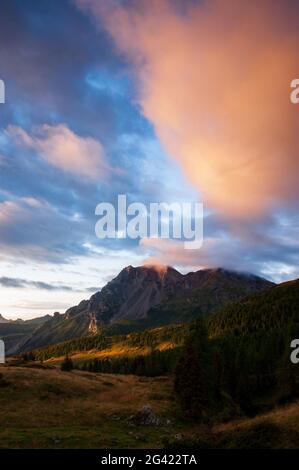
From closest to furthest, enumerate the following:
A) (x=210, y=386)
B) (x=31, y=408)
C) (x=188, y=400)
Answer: (x=31, y=408) < (x=188, y=400) < (x=210, y=386)

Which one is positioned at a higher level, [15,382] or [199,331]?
[199,331]

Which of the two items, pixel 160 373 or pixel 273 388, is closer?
pixel 273 388

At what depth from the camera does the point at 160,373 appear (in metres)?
122

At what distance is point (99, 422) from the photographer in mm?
39969

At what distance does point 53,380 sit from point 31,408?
681 inches

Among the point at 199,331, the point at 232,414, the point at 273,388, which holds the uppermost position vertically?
the point at 199,331

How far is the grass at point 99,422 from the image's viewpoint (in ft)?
96.8

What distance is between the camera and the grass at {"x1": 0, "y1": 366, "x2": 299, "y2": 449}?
29509 mm

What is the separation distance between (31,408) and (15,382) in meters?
13.4

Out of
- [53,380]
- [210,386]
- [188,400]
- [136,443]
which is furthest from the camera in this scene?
[53,380]
